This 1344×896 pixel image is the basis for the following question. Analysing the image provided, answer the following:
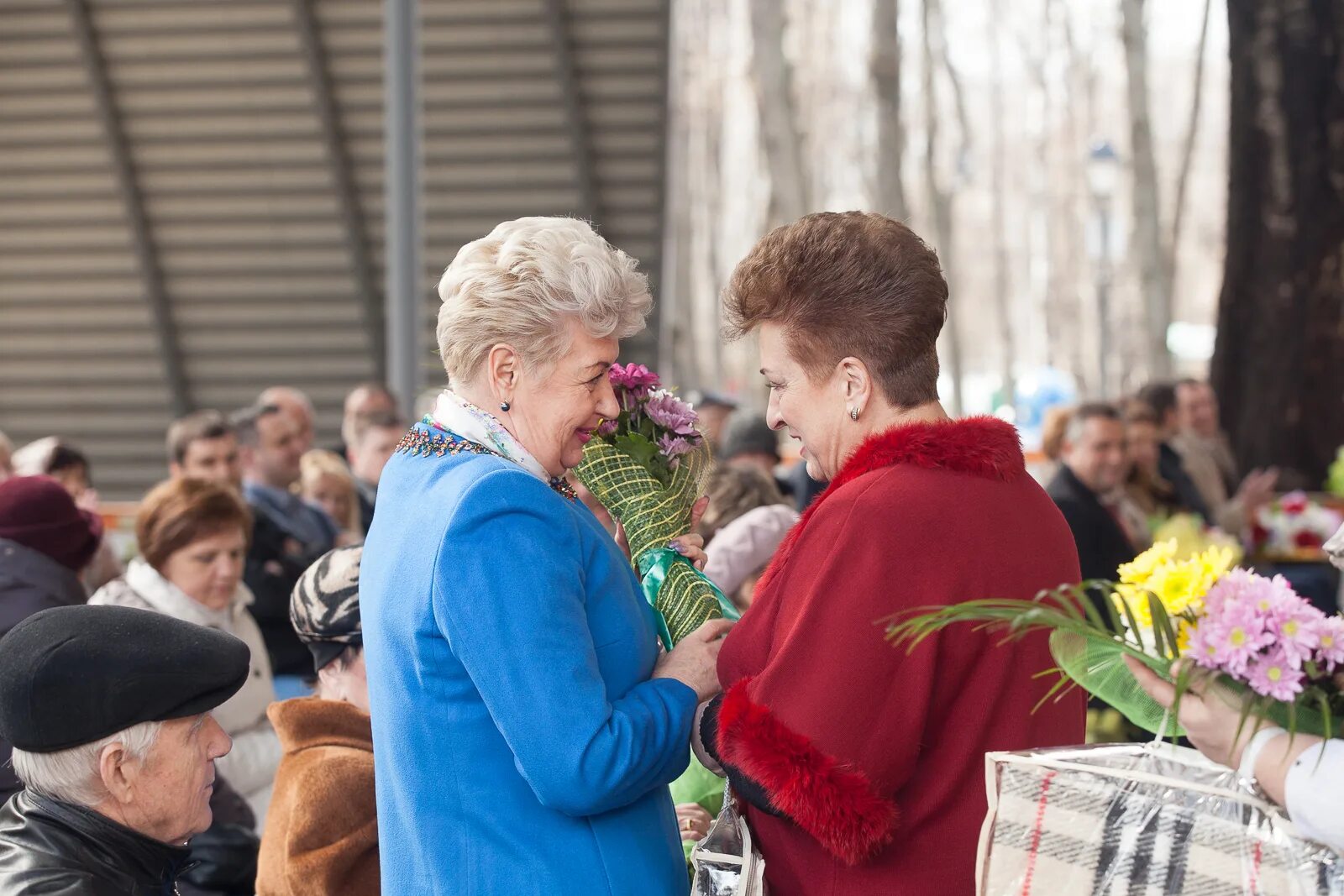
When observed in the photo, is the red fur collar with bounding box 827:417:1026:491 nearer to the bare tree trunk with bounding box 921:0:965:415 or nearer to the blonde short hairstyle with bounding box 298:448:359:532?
the blonde short hairstyle with bounding box 298:448:359:532

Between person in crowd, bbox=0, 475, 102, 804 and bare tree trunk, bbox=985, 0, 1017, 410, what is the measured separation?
30.8 m

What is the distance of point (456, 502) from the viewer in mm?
2238

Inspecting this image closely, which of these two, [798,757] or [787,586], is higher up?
[787,586]

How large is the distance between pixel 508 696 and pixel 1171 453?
8046 mm

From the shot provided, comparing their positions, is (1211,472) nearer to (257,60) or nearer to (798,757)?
(798,757)

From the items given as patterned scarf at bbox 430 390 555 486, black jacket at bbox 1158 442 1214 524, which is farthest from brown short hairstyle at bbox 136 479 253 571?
black jacket at bbox 1158 442 1214 524

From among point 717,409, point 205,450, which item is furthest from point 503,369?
point 717,409

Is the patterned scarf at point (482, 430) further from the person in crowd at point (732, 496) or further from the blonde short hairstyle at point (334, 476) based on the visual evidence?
the blonde short hairstyle at point (334, 476)

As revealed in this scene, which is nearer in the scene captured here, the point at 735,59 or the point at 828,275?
the point at 828,275

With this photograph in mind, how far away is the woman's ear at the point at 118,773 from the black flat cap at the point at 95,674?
1.3 inches

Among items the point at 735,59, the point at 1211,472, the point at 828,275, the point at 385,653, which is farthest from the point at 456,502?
the point at 735,59

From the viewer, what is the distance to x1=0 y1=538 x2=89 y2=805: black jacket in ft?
14.6

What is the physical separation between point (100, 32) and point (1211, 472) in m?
12.9

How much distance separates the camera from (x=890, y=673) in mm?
2178
